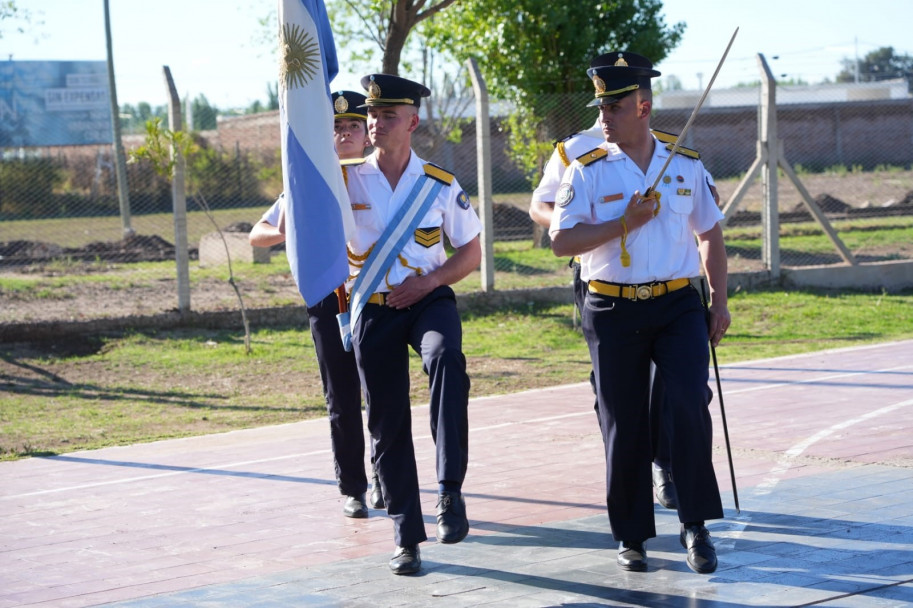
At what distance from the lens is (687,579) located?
5.27 m

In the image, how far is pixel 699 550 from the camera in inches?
209

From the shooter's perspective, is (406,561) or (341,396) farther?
(341,396)

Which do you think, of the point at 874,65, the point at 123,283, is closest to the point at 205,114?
the point at 123,283

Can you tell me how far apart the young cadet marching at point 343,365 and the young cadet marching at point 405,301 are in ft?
2.25

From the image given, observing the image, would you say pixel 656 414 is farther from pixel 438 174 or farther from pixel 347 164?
pixel 347 164

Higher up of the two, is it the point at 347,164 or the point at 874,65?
the point at 874,65

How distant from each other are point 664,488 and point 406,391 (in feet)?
5.74

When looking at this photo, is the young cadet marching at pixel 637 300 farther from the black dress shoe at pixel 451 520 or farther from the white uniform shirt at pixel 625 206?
the black dress shoe at pixel 451 520

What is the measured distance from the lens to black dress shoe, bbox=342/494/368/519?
Answer: 6742 millimetres

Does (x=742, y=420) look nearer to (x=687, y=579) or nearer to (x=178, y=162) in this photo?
(x=687, y=579)

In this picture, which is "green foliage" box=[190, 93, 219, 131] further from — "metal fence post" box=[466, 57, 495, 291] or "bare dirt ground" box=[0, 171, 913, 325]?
"metal fence post" box=[466, 57, 495, 291]

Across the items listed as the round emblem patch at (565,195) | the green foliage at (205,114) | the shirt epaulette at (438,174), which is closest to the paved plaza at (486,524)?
the round emblem patch at (565,195)

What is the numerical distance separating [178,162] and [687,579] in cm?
964

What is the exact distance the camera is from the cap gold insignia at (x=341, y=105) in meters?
6.66
